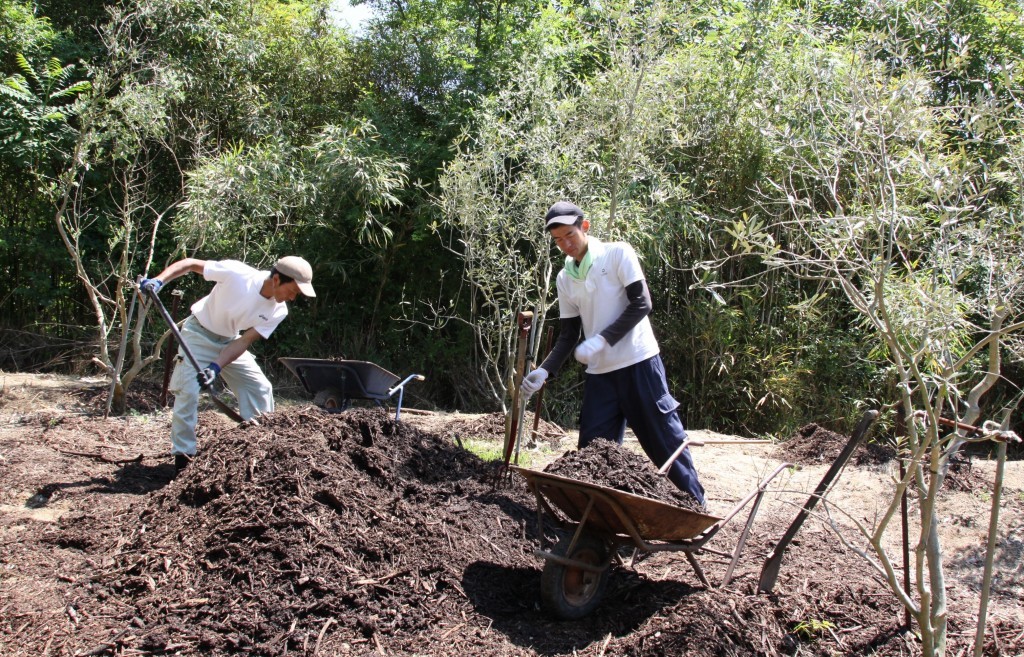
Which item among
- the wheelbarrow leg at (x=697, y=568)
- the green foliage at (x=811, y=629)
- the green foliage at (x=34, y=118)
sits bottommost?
the green foliage at (x=811, y=629)

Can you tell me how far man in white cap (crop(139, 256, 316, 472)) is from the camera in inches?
173

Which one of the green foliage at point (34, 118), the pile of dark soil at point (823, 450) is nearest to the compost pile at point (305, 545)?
the pile of dark soil at point (823, 450)

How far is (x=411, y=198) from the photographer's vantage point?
8.64 m

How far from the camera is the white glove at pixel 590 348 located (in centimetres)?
349

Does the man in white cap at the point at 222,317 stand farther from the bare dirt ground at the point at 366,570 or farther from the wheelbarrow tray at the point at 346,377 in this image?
the wheelbarrow tray at the point at 346,377

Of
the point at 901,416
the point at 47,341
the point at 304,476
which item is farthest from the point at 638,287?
the point at 47,341

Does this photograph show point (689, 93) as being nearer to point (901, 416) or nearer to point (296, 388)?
point (296, 388)

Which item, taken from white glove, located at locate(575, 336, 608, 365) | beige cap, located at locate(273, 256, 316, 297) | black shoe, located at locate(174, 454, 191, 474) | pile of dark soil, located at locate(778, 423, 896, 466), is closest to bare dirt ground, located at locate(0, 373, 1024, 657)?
black shoe, located at locate(174, 454, 191, 474)

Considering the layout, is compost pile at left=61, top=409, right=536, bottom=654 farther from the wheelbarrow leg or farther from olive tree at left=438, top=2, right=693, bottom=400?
olive tree at left=438, top=2, right=693, bottom=400

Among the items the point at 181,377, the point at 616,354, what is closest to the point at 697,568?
the point at 616,354

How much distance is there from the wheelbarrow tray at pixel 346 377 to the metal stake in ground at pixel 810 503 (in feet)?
9.17

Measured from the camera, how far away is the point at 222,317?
4641 mm

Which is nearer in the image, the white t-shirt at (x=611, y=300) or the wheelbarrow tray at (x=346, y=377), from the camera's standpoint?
the white t-shirt at (x=611, y=300)

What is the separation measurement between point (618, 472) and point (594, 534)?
0.81 feet
